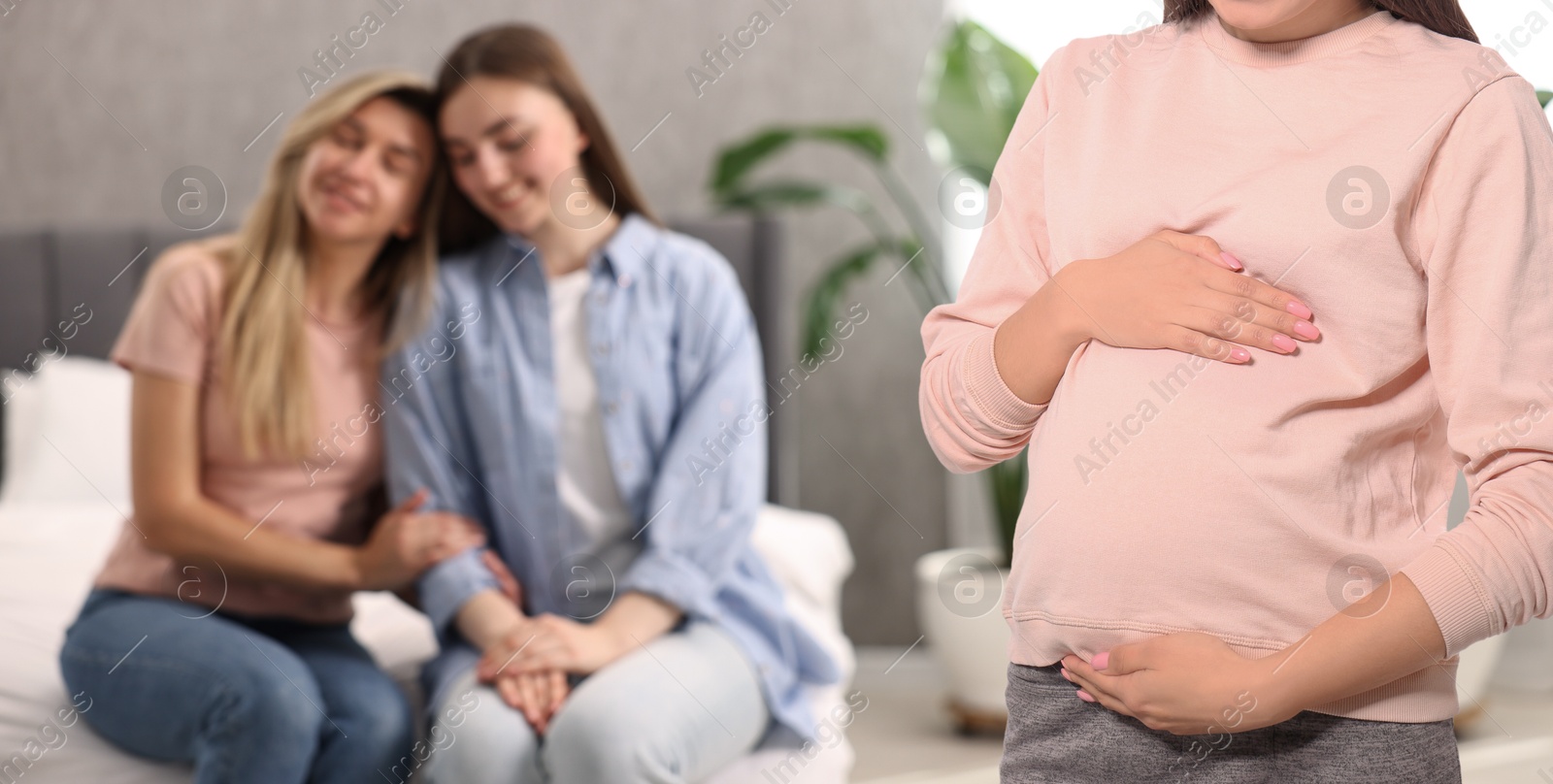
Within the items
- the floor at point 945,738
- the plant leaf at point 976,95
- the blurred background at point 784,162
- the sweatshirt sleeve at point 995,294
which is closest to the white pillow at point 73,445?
the blurred background at point 784,162

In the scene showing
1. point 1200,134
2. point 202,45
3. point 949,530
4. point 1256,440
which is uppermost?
point 202,45

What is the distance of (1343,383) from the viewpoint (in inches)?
22.5

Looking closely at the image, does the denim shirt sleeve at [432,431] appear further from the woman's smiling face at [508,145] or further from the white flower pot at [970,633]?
the white flower pot at [970,633]

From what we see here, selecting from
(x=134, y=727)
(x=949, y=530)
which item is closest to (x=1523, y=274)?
(x=134, y=727)

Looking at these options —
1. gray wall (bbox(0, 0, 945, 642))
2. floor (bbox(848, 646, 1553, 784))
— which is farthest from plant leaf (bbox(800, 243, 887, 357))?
floor (bbox(848, 646, 1553, 784))

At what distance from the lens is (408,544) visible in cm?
121

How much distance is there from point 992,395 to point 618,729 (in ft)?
1.80

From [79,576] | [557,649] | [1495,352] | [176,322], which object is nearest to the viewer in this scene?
[1495,352]

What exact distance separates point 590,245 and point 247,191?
1266 millimetres

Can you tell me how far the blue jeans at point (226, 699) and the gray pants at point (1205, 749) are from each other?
706 mm

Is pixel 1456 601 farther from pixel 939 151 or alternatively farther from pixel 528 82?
pixel 939 151

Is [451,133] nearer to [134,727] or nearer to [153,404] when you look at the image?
[153,404]

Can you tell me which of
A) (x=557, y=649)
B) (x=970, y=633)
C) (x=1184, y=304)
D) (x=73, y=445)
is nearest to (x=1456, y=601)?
(x=1184, y=304)

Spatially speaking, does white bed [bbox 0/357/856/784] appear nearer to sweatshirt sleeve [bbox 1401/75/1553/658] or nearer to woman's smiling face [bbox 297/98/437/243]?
woman's smiling face [bbox 297/98/437/243]
